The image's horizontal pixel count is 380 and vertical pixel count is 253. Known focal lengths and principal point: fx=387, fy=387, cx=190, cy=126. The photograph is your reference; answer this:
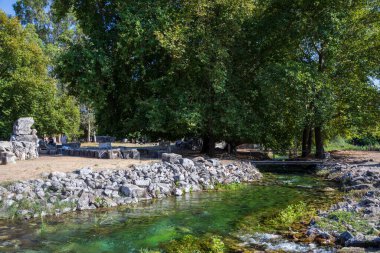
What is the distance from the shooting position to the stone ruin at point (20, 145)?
→ 1866 cm

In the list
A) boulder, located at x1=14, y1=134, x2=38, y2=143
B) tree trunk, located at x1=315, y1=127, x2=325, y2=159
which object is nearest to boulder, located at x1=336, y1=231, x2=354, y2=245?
boulder, located at x1=14, y1=134, x2=38, y2=143

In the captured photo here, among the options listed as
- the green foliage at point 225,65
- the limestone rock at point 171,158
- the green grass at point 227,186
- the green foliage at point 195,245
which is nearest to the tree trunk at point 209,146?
the green foliage at point 225,65

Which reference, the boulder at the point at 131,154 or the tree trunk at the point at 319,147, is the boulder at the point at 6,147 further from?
the tree trunk at the point at 319,147

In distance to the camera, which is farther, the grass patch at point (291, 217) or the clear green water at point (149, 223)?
the grass patch at point (291, 217)

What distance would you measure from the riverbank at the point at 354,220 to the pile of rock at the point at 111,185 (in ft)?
20.0

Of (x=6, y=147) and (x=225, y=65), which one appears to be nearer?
(x=6, y=147)

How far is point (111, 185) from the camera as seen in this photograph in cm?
1517

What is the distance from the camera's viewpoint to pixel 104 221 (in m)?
11.8

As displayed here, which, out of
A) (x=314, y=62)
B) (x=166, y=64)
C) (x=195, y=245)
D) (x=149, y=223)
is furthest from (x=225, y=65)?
(x=195, y=245)

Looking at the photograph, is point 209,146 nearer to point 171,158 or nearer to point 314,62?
point 171,158

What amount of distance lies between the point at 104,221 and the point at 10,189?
4.13 m

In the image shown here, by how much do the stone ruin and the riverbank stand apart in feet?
47.5

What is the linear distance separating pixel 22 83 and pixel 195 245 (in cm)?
2964

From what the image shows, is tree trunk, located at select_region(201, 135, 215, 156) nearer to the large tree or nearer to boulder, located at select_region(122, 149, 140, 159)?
the large tree
